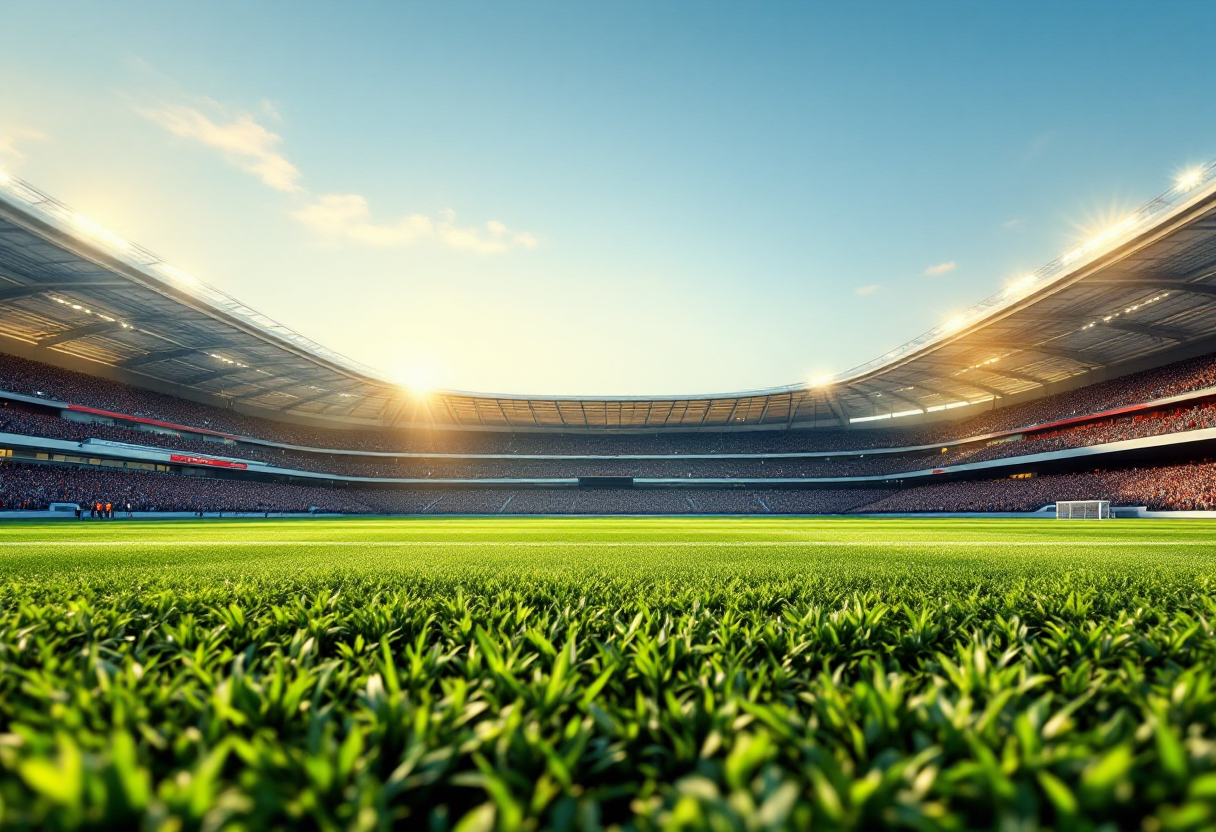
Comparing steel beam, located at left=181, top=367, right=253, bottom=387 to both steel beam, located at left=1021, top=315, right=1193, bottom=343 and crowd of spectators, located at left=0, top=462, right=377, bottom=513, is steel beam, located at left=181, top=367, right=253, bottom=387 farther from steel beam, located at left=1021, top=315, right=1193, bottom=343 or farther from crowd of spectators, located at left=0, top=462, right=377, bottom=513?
steel beam, located at left=1021, top=315, right=1193, bottom=343

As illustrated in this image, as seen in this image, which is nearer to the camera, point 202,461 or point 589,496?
point 202,461

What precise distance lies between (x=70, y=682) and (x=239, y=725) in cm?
83

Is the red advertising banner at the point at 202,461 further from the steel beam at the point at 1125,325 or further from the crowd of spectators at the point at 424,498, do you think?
the steel beam at the point at 1125,325

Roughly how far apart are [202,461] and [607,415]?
39001mm

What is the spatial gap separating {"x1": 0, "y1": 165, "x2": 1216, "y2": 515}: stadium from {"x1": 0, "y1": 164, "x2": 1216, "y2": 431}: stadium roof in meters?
0.17

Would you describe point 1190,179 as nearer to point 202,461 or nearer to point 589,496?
point 589,496

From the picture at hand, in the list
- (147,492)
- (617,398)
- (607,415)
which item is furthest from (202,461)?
(607,415)

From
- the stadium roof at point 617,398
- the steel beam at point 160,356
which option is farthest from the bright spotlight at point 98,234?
the steel beam at point 160,356

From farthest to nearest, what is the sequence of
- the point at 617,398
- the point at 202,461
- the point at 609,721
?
the point at 617,398 → the point at 202,461 → the point at 609,721

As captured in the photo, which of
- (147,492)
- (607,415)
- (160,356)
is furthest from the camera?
(607,415)

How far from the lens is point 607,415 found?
6406 cm

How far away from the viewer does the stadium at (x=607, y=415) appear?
1076 inches

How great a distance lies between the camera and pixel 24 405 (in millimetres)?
36312

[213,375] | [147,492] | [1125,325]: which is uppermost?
[1125,325]
